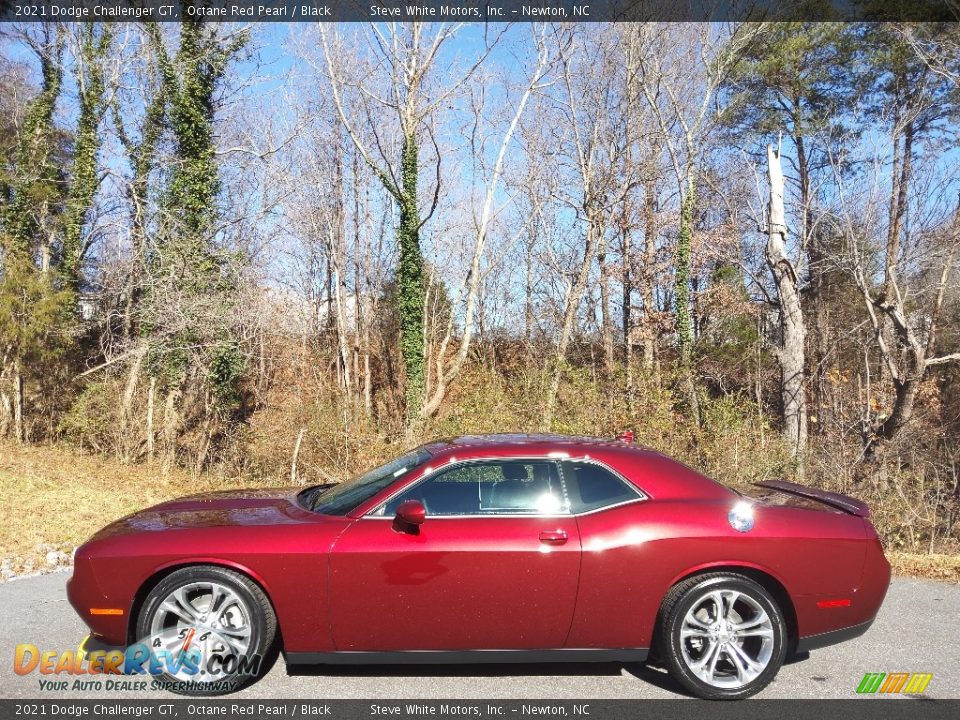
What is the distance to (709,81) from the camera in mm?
23469

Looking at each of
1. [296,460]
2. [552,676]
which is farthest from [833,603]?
[296,460]

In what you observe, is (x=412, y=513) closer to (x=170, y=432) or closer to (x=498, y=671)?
(x=498, y=671)

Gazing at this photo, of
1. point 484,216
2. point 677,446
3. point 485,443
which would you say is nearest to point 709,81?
point 484,216

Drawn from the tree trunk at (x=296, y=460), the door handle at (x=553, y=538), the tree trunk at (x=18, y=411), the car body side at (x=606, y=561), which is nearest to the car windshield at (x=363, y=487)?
the car body side at (x=606, y=561)

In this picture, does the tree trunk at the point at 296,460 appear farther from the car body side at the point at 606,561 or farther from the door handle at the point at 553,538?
the door handle at the point at 553,538

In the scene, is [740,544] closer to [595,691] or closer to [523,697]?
[595,691]

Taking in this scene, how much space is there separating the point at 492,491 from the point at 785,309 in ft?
45.0

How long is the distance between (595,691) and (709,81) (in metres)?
23.7

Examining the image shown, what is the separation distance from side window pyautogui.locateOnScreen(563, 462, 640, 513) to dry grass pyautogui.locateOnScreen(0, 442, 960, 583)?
12.8 ft

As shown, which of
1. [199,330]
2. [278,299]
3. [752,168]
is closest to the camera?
[199,330]

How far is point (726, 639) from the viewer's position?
12.5 feet

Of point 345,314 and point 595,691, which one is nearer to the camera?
point 595,691

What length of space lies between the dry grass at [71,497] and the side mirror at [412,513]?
464 cm

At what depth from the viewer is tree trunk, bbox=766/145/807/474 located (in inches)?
599
